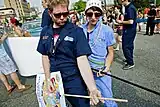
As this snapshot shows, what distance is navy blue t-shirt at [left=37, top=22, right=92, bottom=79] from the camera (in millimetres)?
1516

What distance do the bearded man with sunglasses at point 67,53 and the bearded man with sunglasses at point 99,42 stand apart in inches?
16.8

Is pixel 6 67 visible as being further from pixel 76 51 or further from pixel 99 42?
pixel 76 51

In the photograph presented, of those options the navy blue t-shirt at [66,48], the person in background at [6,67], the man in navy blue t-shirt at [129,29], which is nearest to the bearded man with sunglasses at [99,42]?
the navy blue t-shirt at [66,48]

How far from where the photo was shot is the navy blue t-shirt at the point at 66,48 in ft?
4.97

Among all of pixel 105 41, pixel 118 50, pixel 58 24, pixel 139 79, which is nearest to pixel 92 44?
pixel 105 41

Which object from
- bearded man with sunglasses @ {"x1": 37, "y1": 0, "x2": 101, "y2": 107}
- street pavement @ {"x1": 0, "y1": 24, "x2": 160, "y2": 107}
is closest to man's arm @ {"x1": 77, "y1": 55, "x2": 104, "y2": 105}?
bearded man with sunglasses @ {"x1": 37, "y1": 0, "x2": 101, "y2": 107}

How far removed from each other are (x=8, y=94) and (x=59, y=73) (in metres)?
2.72

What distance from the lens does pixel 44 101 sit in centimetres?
174

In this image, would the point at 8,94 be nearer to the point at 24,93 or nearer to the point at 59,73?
the point at 24,93

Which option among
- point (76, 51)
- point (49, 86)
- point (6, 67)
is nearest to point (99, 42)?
point (76, 51)

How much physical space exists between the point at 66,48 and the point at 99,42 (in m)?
0.57

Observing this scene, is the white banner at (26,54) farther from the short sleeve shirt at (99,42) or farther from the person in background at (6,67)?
the short sleeve shirt at (99,42)

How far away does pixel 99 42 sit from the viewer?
202cm

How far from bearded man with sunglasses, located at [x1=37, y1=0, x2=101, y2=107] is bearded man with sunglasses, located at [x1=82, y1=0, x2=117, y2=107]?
0.43 metres
